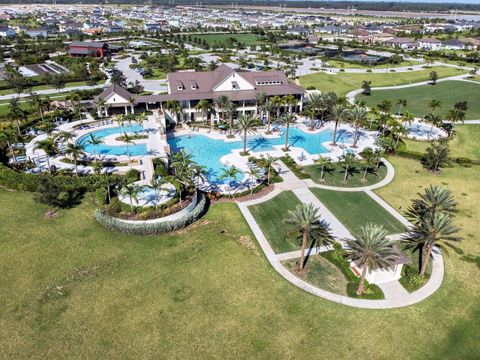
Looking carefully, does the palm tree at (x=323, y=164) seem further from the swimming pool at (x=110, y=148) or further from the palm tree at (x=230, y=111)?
the swimming pool at (x=110, y=148)

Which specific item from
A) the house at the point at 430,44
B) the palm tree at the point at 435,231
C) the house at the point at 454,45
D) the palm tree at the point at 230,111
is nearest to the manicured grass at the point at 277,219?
the palm tree at the point at 435,231

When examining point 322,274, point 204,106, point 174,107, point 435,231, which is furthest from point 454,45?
point 322,274

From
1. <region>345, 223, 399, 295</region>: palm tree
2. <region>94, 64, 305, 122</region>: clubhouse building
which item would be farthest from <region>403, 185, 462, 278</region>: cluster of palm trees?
<region>94, 64, 305, 122</region>: clubhouse building

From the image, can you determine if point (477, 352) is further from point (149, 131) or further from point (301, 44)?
point (301, 44)

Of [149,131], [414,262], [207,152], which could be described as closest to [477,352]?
[414,262]

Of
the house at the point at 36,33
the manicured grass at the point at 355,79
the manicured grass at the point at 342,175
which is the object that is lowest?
the manicured grass at the point at 342,175

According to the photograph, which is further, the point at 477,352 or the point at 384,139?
the point at 384,139

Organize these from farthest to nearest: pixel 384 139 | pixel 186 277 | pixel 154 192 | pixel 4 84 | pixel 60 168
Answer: pixel 4 84, pixel 384 139, pixel 60 168, pixel 154 192, pixel 186 277

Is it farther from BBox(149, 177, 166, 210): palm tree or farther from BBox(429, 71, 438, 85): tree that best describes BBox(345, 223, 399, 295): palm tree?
BBox(429, 71, 438, 85): tree
